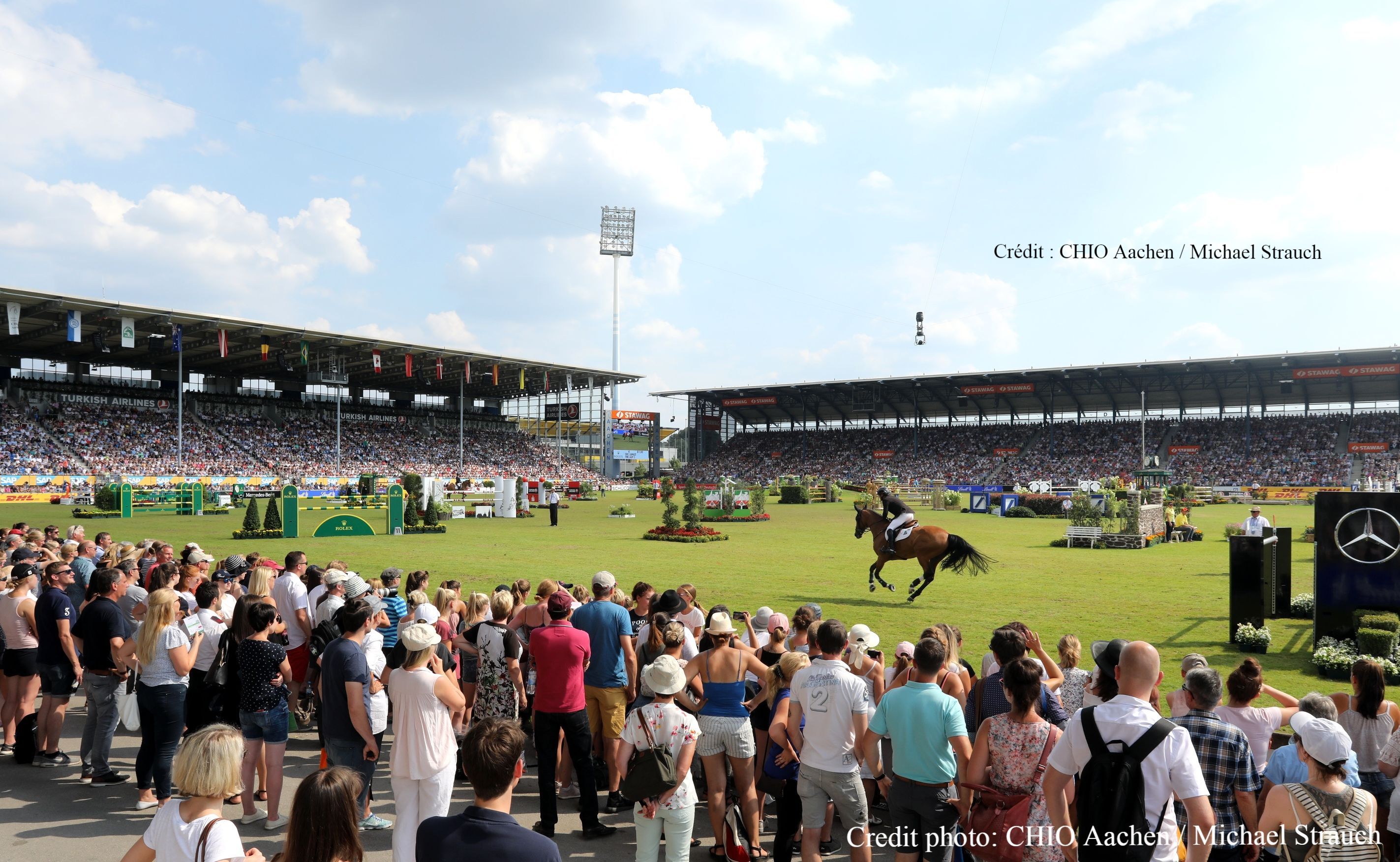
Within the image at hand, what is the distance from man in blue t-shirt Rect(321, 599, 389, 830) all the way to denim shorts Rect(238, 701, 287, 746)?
0.56 meters

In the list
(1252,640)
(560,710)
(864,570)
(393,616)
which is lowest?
(864,570)

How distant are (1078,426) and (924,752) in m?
66.0

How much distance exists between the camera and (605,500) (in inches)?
1969

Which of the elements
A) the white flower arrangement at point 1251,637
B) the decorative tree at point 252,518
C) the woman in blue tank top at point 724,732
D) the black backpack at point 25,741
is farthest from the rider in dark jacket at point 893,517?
the decorative tree at point 252,518

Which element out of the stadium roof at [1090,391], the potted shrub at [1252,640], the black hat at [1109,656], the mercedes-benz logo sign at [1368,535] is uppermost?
the stadium roof at [1090,391]

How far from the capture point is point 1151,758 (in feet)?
10.7

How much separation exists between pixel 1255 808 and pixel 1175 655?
700cm

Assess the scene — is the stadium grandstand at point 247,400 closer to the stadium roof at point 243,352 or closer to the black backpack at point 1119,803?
the stadium roof at point 243,352

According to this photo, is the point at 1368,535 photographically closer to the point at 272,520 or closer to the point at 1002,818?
the point at 1002,818

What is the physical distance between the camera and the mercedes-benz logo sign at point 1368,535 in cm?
947

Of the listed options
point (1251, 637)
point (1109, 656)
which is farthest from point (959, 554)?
point (1109, 656)

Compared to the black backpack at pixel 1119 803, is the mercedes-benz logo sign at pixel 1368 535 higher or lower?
higher

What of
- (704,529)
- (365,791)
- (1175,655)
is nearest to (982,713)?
(365,791)

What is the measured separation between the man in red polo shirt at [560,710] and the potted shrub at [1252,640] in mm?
8835
